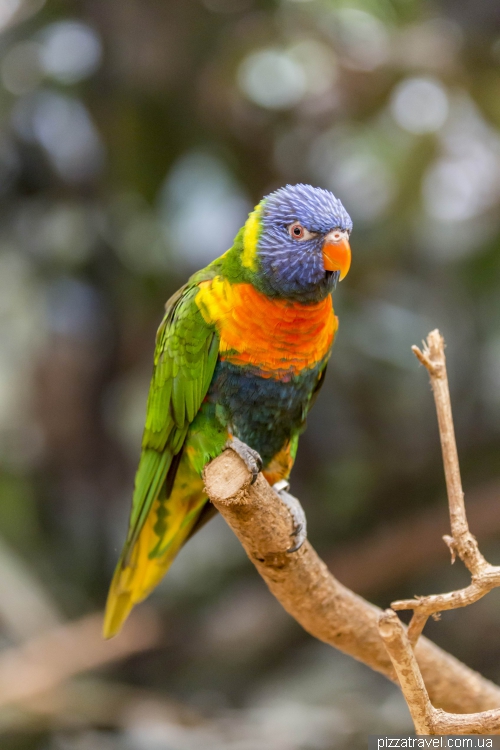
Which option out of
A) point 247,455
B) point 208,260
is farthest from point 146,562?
point 208,260

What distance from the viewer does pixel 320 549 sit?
3463 mm

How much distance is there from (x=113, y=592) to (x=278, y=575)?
2.01 ft

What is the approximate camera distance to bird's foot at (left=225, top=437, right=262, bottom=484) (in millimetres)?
1517

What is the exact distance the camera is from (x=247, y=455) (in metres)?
1.60

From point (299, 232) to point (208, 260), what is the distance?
1.72 m

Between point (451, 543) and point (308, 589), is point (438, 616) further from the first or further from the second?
point (308, 589)

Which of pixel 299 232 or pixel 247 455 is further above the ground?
pixel 299 232

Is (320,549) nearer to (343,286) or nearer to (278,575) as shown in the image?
(343,286)

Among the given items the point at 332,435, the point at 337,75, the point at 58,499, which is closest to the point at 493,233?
the point at 337,75

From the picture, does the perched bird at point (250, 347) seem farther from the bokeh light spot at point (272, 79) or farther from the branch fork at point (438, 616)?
the bokeh light spot at point (272, 79)

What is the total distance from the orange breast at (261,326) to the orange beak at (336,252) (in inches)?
5.4

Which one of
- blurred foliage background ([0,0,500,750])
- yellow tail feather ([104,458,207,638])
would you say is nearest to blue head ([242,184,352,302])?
yellow tail feather ([104,458,207,638])

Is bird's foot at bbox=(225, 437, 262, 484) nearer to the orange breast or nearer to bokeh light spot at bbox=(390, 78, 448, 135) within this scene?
the orange breast

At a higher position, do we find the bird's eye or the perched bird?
the bird's eye
